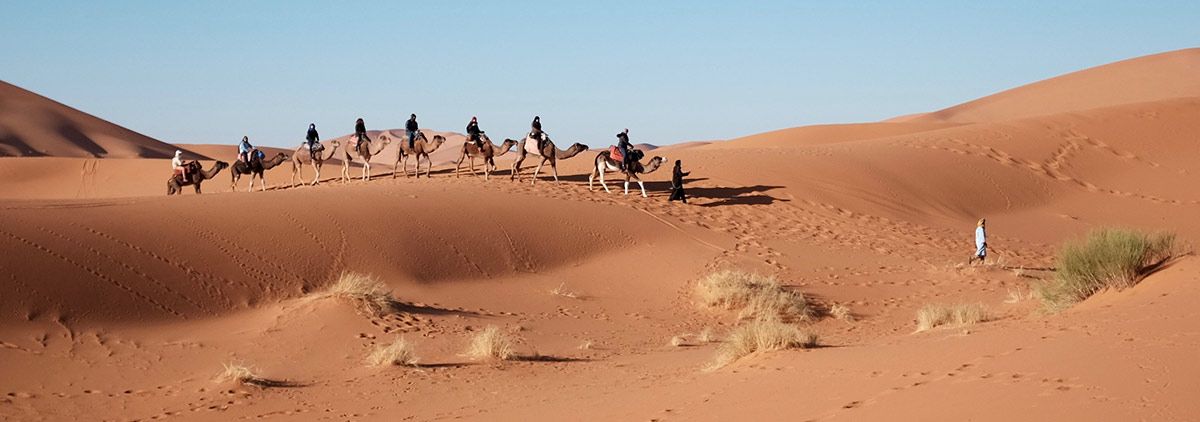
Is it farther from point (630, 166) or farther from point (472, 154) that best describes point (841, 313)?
point (472, 154)

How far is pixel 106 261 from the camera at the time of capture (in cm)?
1952

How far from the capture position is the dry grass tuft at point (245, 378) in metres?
15.7

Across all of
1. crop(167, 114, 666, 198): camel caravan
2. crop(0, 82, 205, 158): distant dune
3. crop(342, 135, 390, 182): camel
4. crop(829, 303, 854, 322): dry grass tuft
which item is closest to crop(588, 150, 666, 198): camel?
crop(167, 114, 666, 198): camel caravan

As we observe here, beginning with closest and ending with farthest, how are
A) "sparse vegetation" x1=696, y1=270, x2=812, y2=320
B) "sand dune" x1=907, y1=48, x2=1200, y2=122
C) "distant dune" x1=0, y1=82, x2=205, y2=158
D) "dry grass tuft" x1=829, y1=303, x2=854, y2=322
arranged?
1. "sparse vegetation" x1=696, y1=270, x2=812, y2=320
2. "dry grass tuft" x1=829, y1=303, x2=854, y2=322
3. "distant dune" x1=0, y1=82, x2=205, y2=158
4. "sand dune" x1=907, y1=48, x2=1200, y2=122

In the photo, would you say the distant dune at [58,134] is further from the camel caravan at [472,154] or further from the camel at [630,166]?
the camel at [630,166]

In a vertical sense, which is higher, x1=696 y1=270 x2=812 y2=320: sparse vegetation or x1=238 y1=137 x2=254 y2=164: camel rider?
x1=238 y1=137 x2=254 y2=164: camel rider

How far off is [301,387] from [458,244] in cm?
879

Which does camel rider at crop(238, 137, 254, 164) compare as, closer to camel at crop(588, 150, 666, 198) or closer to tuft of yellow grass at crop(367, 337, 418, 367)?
camel at crop(588, 150, 666, 198)

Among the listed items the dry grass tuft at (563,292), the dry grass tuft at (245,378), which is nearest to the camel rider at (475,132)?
the dry grass tuft at (563,292)

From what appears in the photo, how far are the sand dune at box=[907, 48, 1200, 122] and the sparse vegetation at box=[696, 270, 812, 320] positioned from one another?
187ft

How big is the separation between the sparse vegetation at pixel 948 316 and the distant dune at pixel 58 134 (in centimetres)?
6166

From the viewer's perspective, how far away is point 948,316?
19.1 metres

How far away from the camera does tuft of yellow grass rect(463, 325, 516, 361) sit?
689 inches

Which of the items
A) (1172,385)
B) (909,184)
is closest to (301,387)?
(1172,385)
